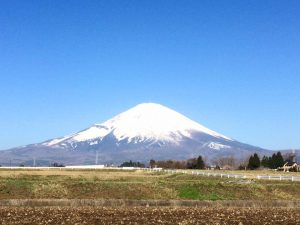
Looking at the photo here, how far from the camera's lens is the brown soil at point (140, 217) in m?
31.7

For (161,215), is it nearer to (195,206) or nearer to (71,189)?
(195,206)

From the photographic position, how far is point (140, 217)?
111ft

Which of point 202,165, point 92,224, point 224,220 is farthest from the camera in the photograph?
point 202,165

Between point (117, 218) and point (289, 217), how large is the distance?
10.5 m

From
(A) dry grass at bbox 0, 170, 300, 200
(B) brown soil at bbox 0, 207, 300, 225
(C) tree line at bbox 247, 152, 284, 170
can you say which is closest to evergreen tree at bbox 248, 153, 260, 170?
(C) tree line at bbox 247, 152, 284, 170

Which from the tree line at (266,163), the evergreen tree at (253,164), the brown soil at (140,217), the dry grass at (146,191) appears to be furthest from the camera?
the tree line at (266,163)

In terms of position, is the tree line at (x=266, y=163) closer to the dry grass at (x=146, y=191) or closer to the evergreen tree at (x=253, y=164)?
the evergreen tree at (x=253, y=164)

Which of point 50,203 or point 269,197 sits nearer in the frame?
point 50,203

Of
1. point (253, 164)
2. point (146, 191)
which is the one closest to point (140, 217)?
point (146, 191)

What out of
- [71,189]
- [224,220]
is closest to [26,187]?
[71,189]

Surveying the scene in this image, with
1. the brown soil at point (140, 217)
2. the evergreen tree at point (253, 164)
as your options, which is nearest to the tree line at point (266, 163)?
the evergreen tree at point (253, 164)

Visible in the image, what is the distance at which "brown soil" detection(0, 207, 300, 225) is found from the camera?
3170 centimetres

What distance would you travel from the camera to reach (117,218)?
3322 cm

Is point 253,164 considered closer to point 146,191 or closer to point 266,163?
point 266,163
